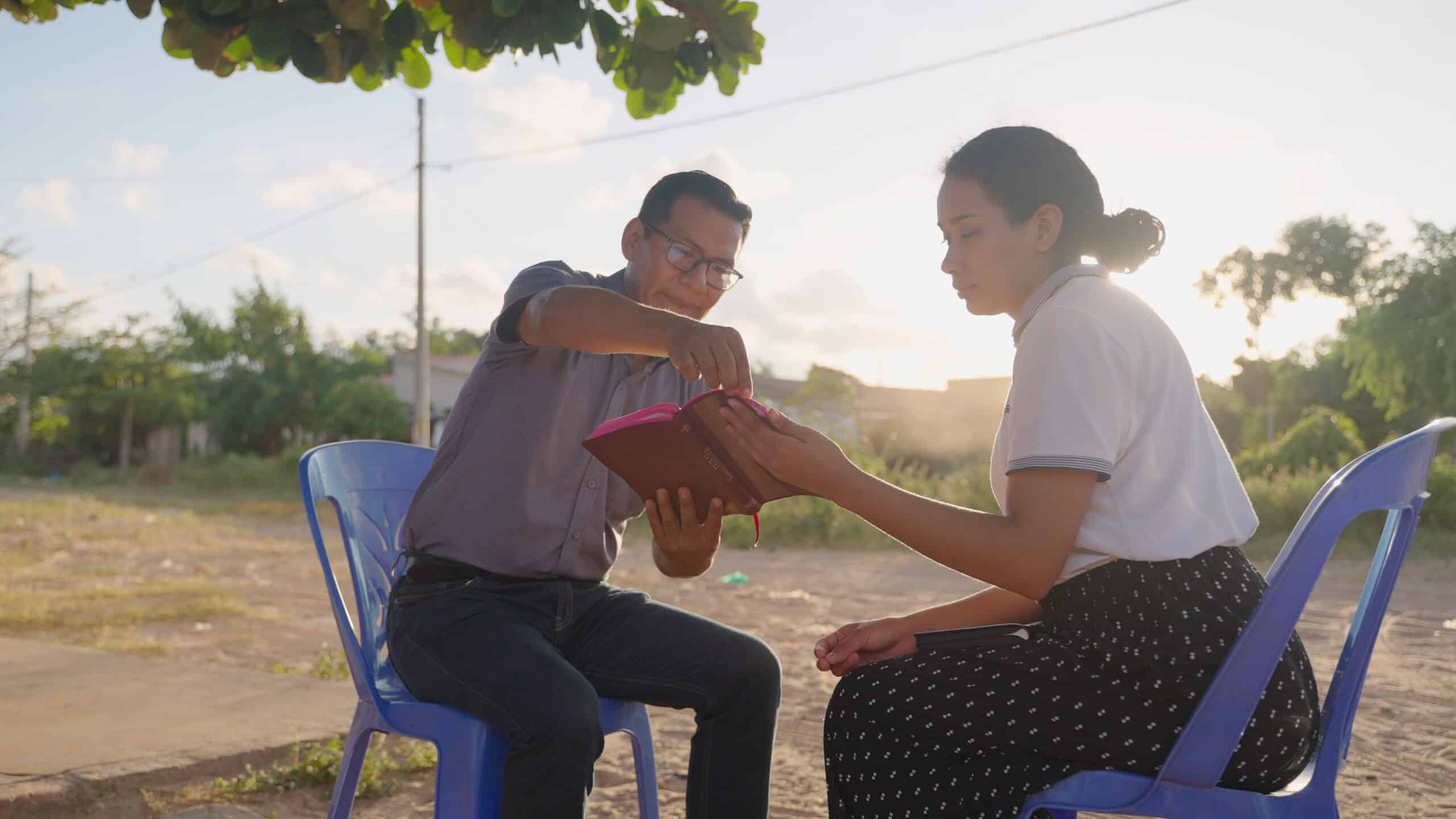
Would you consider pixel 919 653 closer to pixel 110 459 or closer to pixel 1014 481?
pixel 1014 481

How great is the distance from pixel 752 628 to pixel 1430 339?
16.5 meters

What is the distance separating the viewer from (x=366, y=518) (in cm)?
294

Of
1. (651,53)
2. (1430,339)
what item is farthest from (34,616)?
(1430,339)

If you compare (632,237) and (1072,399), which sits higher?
(632,237)

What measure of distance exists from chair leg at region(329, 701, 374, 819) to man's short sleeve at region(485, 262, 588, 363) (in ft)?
2.82

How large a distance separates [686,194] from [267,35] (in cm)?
111

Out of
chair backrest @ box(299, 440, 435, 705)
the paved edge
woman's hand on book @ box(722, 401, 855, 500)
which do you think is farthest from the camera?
the paved edge

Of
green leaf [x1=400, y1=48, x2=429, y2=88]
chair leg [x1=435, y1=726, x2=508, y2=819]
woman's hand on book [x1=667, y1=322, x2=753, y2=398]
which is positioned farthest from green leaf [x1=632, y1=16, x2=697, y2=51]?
chair leg [x1=435, y1=726, x2=508, y2=819]

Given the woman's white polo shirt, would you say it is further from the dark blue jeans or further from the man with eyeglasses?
the dark blue jeans

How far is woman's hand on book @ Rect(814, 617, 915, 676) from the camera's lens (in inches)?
86.6

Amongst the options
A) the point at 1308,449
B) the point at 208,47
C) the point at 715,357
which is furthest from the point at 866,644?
the point at 1308,449

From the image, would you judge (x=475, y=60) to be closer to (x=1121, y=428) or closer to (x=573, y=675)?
(x=573, y=675)

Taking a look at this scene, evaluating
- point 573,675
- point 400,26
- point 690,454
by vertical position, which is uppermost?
point 400,26

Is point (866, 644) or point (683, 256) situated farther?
point (683, 256)
